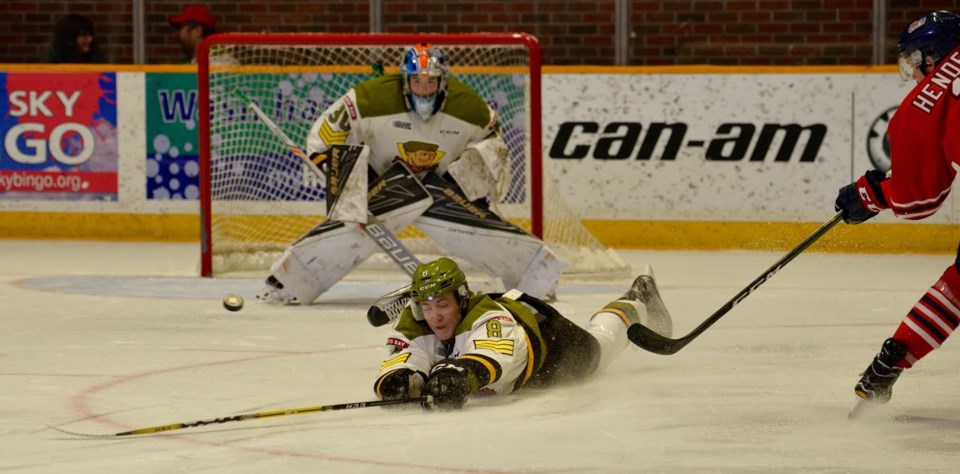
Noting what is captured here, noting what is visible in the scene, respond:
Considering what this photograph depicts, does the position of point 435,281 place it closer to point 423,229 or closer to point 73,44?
point 423,229

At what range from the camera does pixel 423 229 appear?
646 centimetres

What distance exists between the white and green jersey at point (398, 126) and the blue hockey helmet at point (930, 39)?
2889mm

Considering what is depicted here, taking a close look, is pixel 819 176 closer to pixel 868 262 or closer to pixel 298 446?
pixel 868 262

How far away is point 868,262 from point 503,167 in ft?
7.52

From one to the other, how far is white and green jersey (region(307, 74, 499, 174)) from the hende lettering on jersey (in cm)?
304

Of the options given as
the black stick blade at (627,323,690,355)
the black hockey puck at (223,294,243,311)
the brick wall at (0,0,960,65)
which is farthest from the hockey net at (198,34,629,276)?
the black stick blade at (627,323,690,355)

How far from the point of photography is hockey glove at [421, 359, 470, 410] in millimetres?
3836

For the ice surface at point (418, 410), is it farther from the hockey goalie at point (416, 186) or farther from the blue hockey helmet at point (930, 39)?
the blue hockey helmet at point (930, 39)

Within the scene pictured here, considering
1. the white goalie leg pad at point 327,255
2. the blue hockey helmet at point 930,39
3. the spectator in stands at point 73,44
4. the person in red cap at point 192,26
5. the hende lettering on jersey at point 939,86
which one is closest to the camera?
the hende lettering on jersey at point 939,86

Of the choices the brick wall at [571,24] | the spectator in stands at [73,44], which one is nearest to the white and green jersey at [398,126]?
the spectator in stands at [73,44]

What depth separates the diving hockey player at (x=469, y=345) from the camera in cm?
388

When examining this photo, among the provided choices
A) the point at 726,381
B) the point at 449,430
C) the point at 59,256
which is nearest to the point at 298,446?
the point at 449,430

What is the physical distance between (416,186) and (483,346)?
2519 millimetres

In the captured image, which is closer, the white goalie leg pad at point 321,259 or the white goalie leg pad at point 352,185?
the white goalie leg pad at point 352,185
